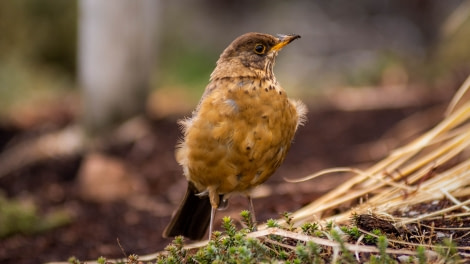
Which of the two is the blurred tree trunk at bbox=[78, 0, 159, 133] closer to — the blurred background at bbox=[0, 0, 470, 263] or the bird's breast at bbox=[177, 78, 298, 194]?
the blurred background at bbox=[0, 0, 470, 263]

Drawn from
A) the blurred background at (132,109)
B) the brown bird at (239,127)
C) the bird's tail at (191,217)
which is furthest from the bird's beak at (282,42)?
the blurred background at (132,109)

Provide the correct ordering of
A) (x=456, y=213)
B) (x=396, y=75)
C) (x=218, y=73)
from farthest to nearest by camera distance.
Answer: (x=396, y=75) < (x=218, y=73) < (x=456, y=213)

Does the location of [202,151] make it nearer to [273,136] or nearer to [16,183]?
[273,136]

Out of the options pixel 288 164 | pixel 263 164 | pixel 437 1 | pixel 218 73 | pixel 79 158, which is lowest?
pixel 263 164

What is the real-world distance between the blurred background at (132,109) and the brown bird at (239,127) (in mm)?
717

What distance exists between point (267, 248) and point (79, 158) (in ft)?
15.6

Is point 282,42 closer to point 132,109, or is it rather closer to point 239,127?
point 239,127

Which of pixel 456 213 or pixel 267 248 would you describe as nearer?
pixel 267 248

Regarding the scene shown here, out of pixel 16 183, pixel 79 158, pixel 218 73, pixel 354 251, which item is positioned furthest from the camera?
pixel 79 158

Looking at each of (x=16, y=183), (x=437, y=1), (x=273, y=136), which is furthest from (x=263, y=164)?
(x=437, y=1)

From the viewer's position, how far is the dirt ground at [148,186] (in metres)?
4.75

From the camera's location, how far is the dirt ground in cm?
475

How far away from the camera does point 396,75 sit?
9.54 meters

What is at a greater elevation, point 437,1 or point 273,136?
point 437,1
